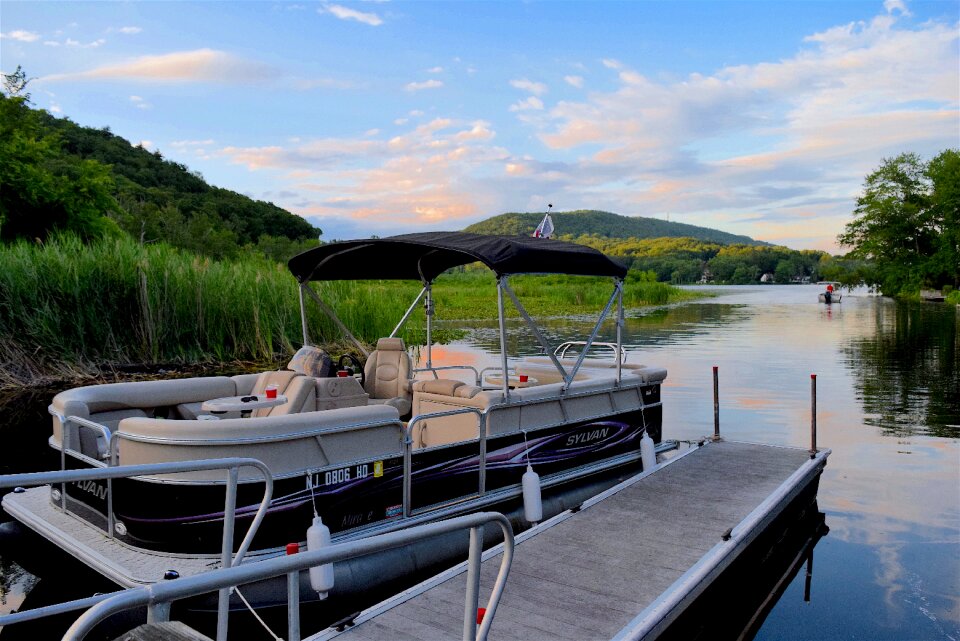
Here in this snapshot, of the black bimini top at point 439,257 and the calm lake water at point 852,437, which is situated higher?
the black bimini top at point 439,257

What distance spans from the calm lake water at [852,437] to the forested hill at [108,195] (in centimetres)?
1249

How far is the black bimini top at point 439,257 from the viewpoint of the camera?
19.9 ft

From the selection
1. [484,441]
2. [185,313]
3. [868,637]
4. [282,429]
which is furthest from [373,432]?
[185,313]

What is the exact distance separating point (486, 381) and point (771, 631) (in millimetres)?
4222

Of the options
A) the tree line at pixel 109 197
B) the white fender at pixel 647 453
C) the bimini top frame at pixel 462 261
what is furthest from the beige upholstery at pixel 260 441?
the tree line at pixel 109 197

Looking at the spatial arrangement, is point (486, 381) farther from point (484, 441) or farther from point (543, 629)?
point (543, 629)

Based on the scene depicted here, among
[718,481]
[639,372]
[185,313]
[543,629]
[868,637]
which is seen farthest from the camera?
[185,313]

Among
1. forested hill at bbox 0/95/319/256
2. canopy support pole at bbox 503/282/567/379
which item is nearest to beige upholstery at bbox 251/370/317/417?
canopy support pole at bbox 503/282/567/379

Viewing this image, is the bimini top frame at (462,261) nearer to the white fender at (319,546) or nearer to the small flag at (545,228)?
the small flag at (545,228)

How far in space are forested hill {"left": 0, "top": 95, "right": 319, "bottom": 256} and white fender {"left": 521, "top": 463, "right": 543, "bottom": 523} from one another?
1952cm

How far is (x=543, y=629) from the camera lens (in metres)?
4.17

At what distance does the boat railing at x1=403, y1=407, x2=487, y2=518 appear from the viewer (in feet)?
17.9

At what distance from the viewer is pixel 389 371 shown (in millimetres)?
7406

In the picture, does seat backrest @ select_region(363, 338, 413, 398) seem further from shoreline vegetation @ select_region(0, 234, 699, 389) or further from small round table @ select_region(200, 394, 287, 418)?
shoreline vegetation @ select_region(0, 234, 699, 389)
